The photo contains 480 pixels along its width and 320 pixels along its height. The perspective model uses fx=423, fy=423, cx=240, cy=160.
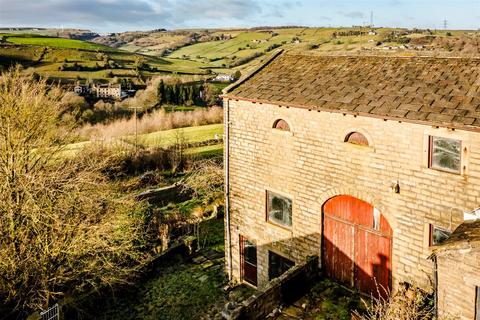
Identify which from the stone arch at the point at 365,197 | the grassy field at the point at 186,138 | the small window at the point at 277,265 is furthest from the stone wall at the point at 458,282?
the grassy field at the point at 186,138

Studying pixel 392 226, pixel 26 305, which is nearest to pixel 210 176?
pixel 26 305

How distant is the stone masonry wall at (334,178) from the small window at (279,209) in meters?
0.23

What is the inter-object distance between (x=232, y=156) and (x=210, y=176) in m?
17.8

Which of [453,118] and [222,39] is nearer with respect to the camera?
[453,118]

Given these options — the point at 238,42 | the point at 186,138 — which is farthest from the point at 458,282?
the point at 238,42

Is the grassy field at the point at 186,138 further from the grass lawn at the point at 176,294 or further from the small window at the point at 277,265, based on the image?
the small window at the point at 277,265

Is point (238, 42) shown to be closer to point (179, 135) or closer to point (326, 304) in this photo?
point (179, 135)

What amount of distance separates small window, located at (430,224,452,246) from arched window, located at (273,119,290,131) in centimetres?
582

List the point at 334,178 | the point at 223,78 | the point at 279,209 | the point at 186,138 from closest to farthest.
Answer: the point at 334,178, the point at 279,209, the point at 186,138, the point at 223,78

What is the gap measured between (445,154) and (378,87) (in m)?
3.29

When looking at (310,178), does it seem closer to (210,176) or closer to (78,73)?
(210,176)

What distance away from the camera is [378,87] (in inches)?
533

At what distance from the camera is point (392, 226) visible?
12711mm

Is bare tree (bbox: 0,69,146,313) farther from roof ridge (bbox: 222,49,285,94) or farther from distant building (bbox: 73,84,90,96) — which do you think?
distant building (bbox: 73,84,90,96)
